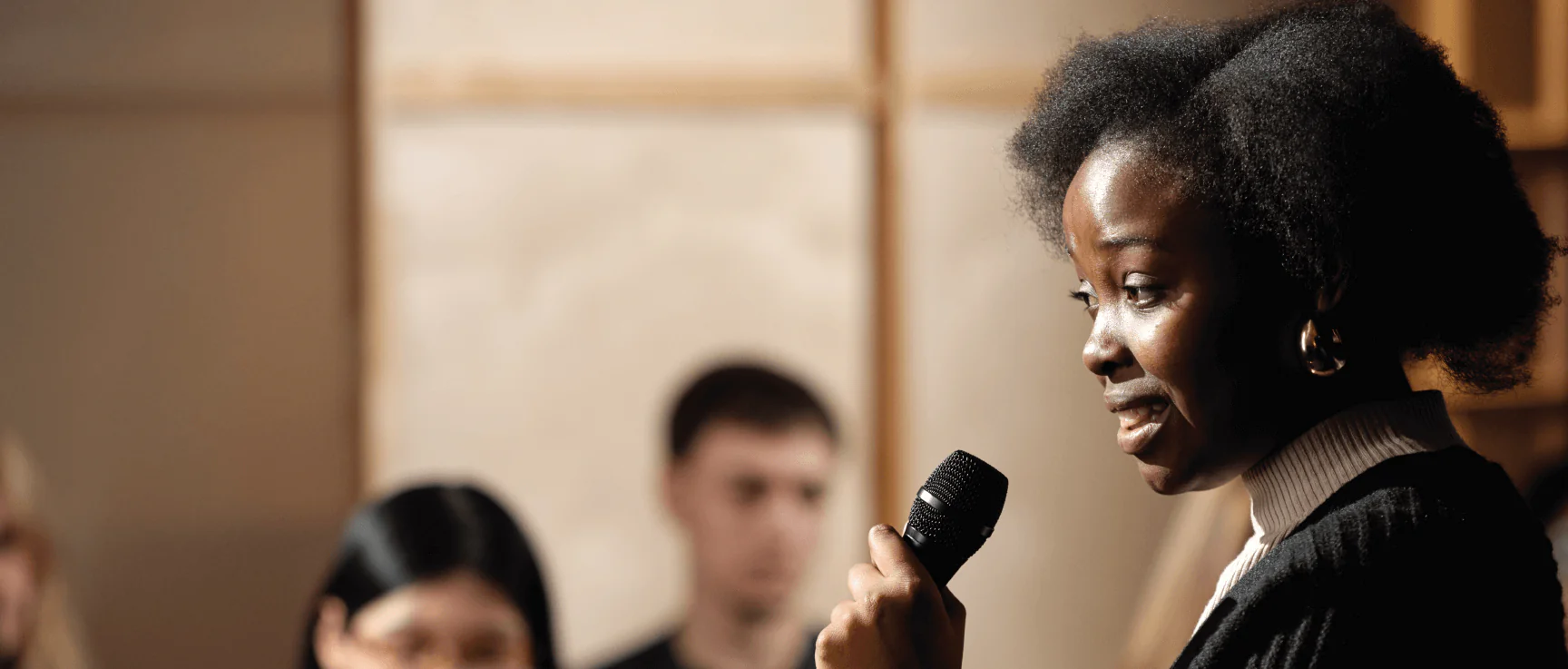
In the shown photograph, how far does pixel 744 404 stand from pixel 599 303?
0.42 metres

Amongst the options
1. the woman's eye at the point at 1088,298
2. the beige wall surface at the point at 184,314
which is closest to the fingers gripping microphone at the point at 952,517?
the woman's eye at the point at 1088,298

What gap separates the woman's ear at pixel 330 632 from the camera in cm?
200

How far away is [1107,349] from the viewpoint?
0.81 m

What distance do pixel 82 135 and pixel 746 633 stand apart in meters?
1.91

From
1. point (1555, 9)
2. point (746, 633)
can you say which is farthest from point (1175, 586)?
point (1555, 9)

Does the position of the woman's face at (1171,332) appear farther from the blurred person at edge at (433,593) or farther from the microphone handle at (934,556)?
the blurred person at edge at (433,593)

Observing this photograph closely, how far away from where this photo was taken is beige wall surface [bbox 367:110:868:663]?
337cm

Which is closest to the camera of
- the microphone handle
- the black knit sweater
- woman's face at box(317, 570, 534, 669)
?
the black knit sweater

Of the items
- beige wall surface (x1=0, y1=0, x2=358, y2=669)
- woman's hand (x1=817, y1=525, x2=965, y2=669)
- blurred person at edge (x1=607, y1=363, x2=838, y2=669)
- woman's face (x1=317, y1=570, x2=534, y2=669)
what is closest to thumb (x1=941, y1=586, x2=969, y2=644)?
woman's hand (x1=817, y1=525, x2=965, y2=669)

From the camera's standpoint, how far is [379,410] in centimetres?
336

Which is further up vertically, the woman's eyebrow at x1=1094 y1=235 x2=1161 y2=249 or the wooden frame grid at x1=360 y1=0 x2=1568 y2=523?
the woman's eyebrow at x1=1094 y1=235 x2=1161 y2=249

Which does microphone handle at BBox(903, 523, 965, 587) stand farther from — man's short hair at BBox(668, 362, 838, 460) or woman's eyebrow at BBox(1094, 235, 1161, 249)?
man's short hair at BBox(668, 362, 838, 460)

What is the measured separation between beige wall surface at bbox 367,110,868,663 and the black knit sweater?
Result: 2688 mm

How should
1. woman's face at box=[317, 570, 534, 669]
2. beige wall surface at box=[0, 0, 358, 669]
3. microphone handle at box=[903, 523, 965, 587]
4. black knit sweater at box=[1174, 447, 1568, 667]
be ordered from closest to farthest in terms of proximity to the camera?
black knit sweater at box=[1174, 447, 1568, 667] → microphone handle at box=[903, 523, 965, 587] → woman's face at box=[317, 570, 534, 669] → beige wall surface at box=[0, 0, 358, 669]
